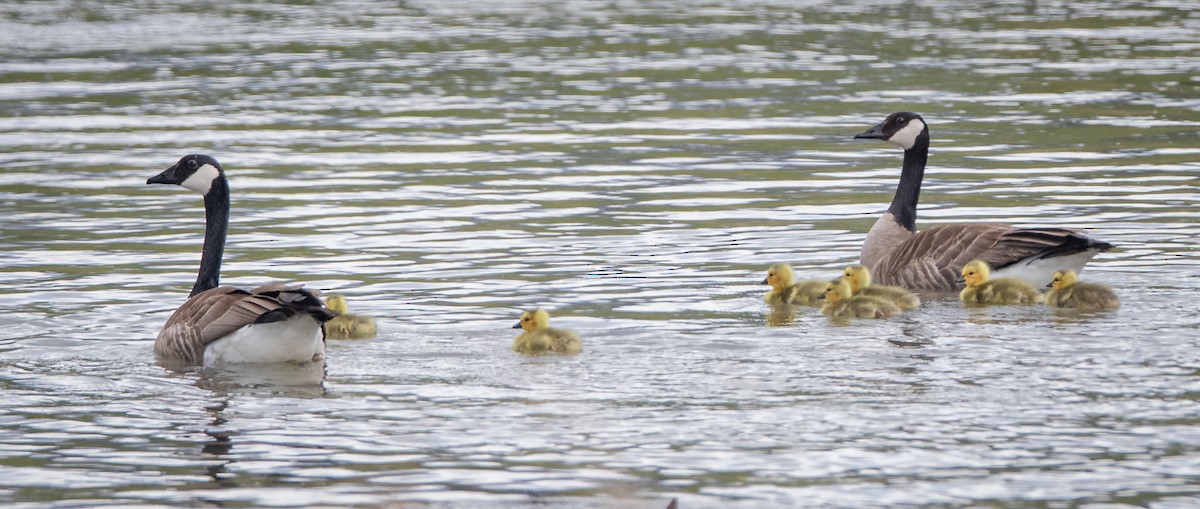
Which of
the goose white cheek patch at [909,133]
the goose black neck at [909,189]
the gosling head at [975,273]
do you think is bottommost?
the gosling head at [975,273]

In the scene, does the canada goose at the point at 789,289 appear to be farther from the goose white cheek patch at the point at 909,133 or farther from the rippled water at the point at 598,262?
the goose white cheek patch at the point at 909,133

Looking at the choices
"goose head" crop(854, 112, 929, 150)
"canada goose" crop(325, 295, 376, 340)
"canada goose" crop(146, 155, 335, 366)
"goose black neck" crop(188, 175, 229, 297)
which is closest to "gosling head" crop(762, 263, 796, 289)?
"goose head" crop(854, 112, 929, 150)

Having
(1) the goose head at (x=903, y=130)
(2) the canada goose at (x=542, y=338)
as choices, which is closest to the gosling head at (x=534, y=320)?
(2) the canada goose at (x=542, y=338)

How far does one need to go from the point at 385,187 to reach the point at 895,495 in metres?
12.1

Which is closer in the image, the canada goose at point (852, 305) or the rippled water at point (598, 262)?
the rippled water at point (598, 262)

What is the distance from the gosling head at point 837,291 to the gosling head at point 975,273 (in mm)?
912

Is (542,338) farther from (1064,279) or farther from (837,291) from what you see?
(1064,279)

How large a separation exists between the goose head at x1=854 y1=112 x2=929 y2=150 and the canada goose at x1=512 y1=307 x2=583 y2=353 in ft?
15.9

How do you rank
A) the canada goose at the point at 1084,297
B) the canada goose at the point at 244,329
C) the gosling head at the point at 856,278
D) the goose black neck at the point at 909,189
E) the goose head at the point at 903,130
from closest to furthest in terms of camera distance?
1. the canada goose at the point at 244,329
2. the canada goose at the point at 1084,297
3. the gosling head at the point at 856,278
4. the goose black neck at the point at 909,189
5. the goose head at the point at 903,130

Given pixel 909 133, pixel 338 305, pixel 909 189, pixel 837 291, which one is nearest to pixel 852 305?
pixel 837 291

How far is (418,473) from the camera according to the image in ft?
27.6

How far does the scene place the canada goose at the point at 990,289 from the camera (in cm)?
1250

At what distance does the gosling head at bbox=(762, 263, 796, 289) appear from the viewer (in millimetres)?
12695

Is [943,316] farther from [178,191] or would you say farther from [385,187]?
[178,191]
